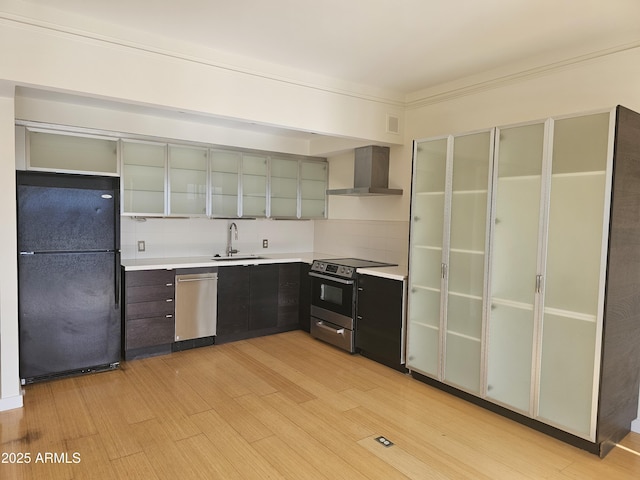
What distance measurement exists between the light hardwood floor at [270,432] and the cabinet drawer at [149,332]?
0.25 metres

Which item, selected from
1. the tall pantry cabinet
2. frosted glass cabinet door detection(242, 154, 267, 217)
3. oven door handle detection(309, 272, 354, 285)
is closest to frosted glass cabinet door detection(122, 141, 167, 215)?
A: frosted glass cabinet door detection(242, 154, 267, 217)

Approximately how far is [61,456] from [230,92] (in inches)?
110

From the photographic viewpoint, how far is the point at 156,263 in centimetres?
436

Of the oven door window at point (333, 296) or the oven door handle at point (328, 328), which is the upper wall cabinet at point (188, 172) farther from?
the oven door handle at point (328, 328)

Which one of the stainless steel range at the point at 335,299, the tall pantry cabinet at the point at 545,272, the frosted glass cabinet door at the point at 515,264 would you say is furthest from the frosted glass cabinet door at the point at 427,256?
the stainless steel range at the point at 335,299

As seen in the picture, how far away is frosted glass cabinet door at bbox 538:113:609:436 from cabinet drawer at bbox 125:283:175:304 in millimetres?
3361

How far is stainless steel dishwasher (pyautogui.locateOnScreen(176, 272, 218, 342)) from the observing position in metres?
4.42

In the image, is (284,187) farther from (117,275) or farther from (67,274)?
(67,274)

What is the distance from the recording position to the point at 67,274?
141 inches

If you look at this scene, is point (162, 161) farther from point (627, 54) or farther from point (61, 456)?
point (627, 54)

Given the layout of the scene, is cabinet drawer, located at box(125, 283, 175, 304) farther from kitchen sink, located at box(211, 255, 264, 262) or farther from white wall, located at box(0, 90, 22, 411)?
white wall, located at box(0, 90, 22, 411)

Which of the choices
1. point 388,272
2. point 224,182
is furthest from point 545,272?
point 224,182

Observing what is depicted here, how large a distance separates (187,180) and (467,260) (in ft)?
10.2

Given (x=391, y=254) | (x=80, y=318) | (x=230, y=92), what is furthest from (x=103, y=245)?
(x=391, y=254)
